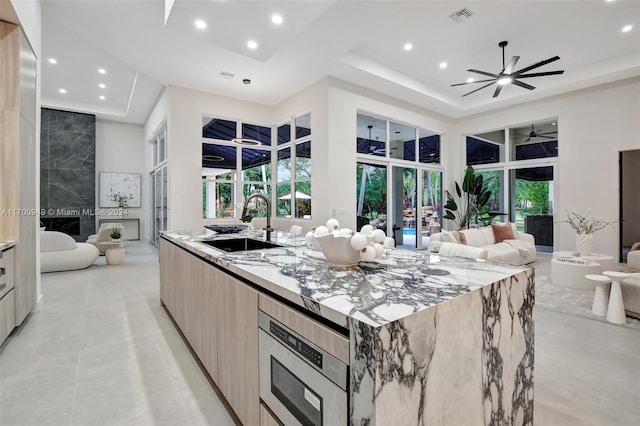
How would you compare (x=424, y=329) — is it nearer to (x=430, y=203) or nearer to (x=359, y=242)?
(x=359, y=242)

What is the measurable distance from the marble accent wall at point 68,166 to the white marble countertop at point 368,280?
29.8 feet

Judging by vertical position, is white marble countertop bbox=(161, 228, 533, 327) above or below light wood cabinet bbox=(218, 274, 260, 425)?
above

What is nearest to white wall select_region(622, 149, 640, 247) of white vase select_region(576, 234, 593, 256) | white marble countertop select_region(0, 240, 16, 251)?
white vase select_region(576, 234, 593, 256)

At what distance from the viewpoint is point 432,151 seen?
815 cm

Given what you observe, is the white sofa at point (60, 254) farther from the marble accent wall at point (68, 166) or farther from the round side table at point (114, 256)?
the marble accent wall at point (68, 166)

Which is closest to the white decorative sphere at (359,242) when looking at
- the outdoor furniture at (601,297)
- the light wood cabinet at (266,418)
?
the light wood cabinet at (266,418)

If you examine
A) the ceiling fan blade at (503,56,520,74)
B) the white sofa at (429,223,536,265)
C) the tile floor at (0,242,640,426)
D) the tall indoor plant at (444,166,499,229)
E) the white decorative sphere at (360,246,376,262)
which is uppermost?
the ceiling fan blade at (503,56,520,74)

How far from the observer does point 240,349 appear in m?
1.37

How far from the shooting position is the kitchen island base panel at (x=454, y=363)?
2.42 ft

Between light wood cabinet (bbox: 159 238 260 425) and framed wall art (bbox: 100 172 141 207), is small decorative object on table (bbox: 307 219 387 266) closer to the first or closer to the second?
light wood cabinet (bbox: 159 238 260 425)

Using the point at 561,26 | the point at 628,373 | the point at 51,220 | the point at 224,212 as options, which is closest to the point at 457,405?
the point at 628,373

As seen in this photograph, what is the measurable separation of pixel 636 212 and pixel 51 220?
1420cm

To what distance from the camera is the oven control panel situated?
89 centimetres

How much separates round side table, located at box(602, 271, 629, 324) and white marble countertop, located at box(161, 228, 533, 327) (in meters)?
2.45
